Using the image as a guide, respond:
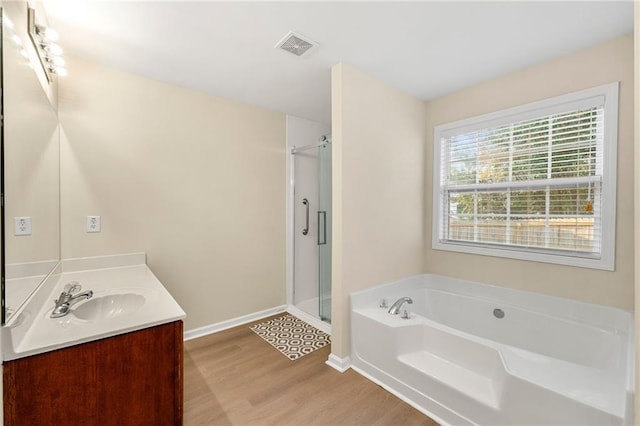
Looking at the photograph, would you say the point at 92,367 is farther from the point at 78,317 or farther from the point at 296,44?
the point at 296,44

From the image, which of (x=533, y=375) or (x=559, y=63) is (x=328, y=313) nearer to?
(x=533, y=375)

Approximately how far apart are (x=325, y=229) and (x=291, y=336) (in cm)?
116

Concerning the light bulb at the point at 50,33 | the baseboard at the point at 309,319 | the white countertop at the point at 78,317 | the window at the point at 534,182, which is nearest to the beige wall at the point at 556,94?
the window at the point at 534,182

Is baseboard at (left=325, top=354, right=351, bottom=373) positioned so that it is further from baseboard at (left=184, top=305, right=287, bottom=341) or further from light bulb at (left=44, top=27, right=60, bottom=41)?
light bulb at (left=44, top=27, right=60, bottom=41)

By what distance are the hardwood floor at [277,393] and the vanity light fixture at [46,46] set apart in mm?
2205

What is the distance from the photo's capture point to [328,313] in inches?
115

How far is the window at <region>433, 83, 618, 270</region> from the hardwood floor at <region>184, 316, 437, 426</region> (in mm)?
1606

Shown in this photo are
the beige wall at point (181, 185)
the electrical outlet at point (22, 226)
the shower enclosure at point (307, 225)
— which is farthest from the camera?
the shower enclosure at point (307, 225)

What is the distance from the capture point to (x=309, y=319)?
301 centimetres

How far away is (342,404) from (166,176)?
90.4 inches

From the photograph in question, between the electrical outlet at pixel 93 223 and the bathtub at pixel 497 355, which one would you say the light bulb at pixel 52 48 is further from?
the bathtub at pixel 497 355

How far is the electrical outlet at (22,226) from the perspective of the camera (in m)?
1.09

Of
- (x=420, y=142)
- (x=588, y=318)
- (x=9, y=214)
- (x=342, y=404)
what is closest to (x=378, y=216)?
(x=420, y=142)

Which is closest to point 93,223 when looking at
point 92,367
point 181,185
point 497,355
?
point 181,185
